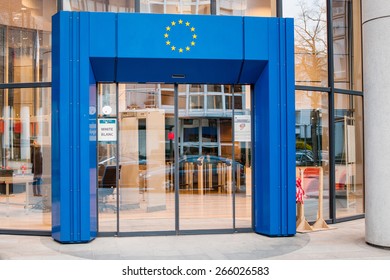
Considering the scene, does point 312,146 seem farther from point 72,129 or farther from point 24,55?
point 24,55

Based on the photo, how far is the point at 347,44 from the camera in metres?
12.7

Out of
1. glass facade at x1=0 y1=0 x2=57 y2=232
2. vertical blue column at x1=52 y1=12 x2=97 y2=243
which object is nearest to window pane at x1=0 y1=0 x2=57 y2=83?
glass facade at x1=0 y1=0 x2=57 y2=232

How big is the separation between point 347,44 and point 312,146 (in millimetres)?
2668

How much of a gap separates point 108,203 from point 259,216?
289 cm

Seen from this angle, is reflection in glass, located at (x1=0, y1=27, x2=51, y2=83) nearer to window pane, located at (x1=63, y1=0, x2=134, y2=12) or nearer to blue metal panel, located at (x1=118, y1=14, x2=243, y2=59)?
window pane, located at (x1=63, y1=0, x2=134, y2=12)

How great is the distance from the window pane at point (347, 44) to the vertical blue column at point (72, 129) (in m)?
5.72

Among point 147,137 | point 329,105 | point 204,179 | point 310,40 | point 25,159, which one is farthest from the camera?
point 329,105

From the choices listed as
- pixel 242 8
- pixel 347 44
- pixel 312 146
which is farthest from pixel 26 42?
pixel 347 44

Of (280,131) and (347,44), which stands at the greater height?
(347,44)

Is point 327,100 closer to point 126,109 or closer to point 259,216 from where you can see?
point 259,216

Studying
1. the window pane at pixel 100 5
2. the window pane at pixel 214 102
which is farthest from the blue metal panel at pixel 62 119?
the window pane at pixel 214 102

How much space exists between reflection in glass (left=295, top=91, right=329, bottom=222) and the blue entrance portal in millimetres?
1407

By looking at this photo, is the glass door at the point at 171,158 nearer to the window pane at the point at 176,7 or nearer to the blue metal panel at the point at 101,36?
the blue metal panel at the point at 101,36

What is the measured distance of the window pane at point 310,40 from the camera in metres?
11.7
